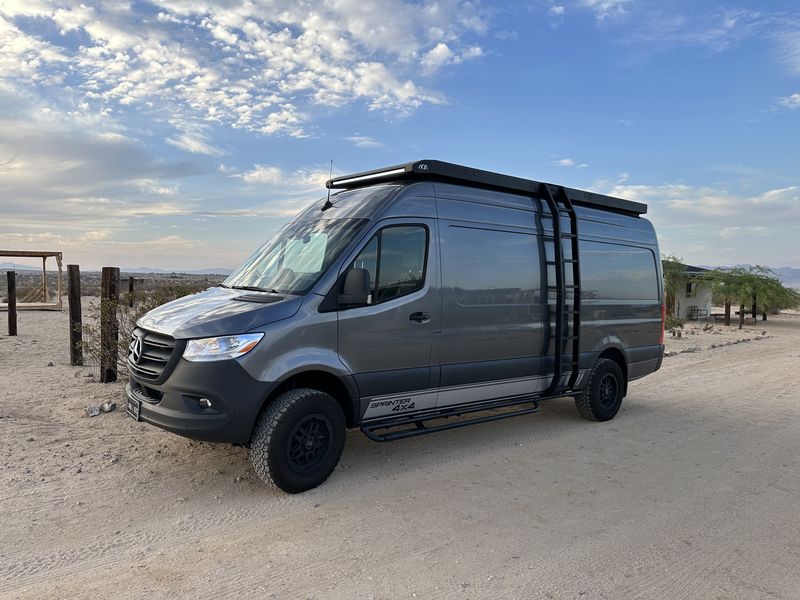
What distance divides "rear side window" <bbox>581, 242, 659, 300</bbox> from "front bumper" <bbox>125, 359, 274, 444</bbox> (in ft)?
15.0

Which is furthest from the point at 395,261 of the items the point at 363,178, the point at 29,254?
the point at 29,254

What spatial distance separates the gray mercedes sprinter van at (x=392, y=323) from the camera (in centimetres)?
480

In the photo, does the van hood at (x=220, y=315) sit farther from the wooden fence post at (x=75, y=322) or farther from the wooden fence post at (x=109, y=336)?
the wooden fence post at (x=75, y=322)

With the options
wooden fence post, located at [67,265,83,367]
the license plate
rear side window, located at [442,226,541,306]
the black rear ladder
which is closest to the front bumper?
the license plate

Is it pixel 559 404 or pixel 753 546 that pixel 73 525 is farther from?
pixel 559 404

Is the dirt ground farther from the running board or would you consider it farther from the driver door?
the driver door

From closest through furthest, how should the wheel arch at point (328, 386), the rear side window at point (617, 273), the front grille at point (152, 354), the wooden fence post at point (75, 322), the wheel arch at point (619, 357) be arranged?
1. the front grille at point (152, 354)
2. the wheel arch at point (328, 386)
3. the rear side window at point (617, 273)
4. the wheel arch at point (619, 357)
5. the wooden fence post at point (75, 322)

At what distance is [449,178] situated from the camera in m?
6.24

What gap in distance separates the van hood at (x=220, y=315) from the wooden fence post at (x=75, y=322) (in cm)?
601

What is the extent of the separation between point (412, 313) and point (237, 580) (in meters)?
2.83

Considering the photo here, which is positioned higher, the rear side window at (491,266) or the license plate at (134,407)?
the rear side window at (491,266)

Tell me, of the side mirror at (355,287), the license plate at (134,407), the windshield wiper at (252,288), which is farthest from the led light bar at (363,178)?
the license plate at (134,407)

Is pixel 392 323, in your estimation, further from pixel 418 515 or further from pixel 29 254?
pixel 29 254

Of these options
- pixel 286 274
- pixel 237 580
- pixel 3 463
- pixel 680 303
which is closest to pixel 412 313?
pixel 286 274
